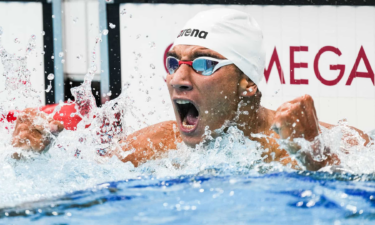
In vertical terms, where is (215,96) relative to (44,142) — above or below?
above

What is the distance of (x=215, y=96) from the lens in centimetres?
209

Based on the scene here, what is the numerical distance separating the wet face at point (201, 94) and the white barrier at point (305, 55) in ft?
6.82

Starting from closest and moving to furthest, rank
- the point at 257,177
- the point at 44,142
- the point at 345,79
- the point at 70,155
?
1. the point at 257,177
2. the point at 44,142
3. the point at 70,155
4. the point at 345,79

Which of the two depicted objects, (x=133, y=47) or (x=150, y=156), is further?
(x=133, y=47)

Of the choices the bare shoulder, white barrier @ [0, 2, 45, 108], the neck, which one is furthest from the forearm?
white barrier @ [0, 2, 45, 108]

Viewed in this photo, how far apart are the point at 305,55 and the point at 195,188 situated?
2.89 meters

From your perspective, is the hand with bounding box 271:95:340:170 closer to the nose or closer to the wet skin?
the wet skin

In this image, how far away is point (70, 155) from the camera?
2.28m

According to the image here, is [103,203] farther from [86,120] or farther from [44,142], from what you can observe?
[86,120]

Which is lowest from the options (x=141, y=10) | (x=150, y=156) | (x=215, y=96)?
(x=150, y=156)

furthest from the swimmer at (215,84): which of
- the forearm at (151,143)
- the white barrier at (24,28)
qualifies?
the white barrier at (24,28)

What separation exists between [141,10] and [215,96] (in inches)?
97.6

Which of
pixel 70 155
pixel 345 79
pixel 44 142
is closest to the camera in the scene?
pixel 44 142

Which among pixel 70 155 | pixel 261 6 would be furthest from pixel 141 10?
pixel 70 155
